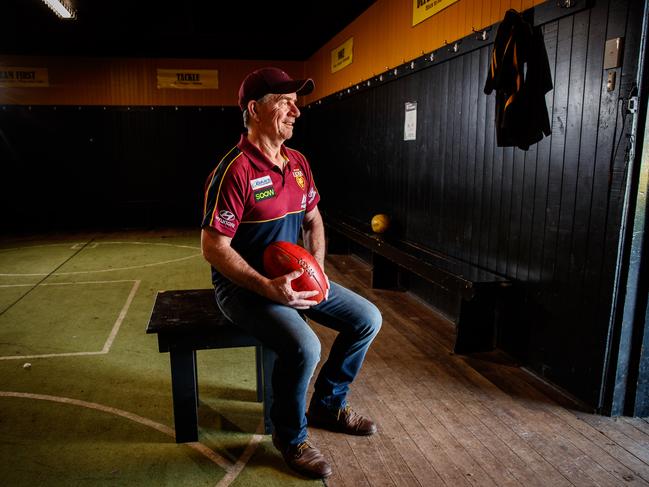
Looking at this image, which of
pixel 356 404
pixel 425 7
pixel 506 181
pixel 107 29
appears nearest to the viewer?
pixel 356 404

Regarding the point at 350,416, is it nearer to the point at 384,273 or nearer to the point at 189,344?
the point at 189,344

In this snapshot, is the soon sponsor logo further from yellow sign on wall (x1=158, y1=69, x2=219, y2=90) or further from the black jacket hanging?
yellow sign on wall (x1=158, y1=69, x2=219, y2=90)

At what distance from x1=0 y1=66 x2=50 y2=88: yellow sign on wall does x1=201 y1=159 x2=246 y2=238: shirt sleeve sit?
957cm

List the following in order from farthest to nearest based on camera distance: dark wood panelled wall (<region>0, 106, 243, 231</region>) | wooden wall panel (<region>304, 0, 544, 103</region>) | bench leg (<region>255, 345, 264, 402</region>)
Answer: dark wood panelled wall (<region>0, 106, 243, 231</region>), wooden wall panel (<region>304, 0, 544, 103</region>), bench leg (<region>255, 345, 264, 402</region>)

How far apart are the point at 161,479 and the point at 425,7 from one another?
435 cm

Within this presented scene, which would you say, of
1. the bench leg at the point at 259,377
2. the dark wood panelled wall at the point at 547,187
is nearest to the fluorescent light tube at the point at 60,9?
the dark wood panelled wall at the point at 547,187

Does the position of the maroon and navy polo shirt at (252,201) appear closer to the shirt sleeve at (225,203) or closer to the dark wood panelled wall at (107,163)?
the shirt sleeve at (225,203)

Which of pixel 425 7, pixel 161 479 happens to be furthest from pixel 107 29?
pixel 161 479

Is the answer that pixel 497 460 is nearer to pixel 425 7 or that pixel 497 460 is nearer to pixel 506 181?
pixel 506 181

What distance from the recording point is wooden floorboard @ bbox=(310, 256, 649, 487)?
219 cm

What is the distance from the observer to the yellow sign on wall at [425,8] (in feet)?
14.1

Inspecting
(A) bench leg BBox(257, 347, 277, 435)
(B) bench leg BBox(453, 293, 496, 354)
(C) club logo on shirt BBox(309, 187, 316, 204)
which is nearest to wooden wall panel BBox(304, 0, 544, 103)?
(C) club logo on shirt BBox(309, 187, 316, 204)

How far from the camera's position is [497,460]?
230 cm

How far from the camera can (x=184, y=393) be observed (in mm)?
2402
